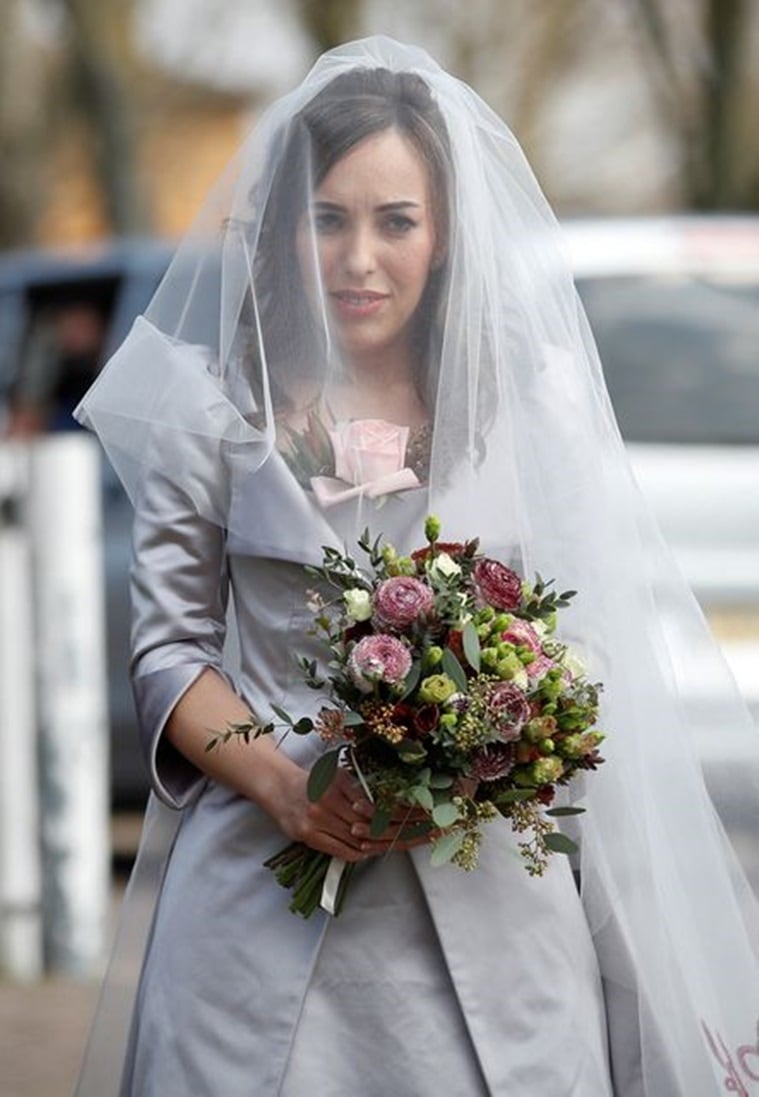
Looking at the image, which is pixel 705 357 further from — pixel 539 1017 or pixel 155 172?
pixel 155 172

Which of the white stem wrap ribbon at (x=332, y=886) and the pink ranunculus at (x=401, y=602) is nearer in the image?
the pink ranunculus at (x=401, y=602)

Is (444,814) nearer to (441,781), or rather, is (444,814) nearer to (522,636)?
(441,781)

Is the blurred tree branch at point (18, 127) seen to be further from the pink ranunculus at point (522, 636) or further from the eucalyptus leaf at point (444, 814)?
the eucalyptus leaf at point (444, 814)

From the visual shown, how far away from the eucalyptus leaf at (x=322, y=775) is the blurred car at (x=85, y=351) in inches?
209

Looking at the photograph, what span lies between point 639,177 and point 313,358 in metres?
27.2

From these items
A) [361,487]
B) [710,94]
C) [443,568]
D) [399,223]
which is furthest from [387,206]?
[710,94]

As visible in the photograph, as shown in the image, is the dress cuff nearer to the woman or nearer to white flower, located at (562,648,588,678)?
the woman

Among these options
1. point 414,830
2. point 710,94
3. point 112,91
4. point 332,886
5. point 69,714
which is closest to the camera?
point 414,830

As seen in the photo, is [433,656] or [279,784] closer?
[433,656]

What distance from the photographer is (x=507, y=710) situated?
2986 mm

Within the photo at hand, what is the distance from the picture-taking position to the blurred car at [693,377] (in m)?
7.26

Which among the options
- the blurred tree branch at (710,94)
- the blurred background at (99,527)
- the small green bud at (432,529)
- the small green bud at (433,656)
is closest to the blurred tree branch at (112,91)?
the blurred tree branch at (710,94)

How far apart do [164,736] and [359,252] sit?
64 cm

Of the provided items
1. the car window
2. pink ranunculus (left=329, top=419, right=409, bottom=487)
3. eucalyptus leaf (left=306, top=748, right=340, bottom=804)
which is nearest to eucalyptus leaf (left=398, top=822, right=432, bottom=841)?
eucalyptus leaf (left=306, top=748, right=340, bottom=804)
